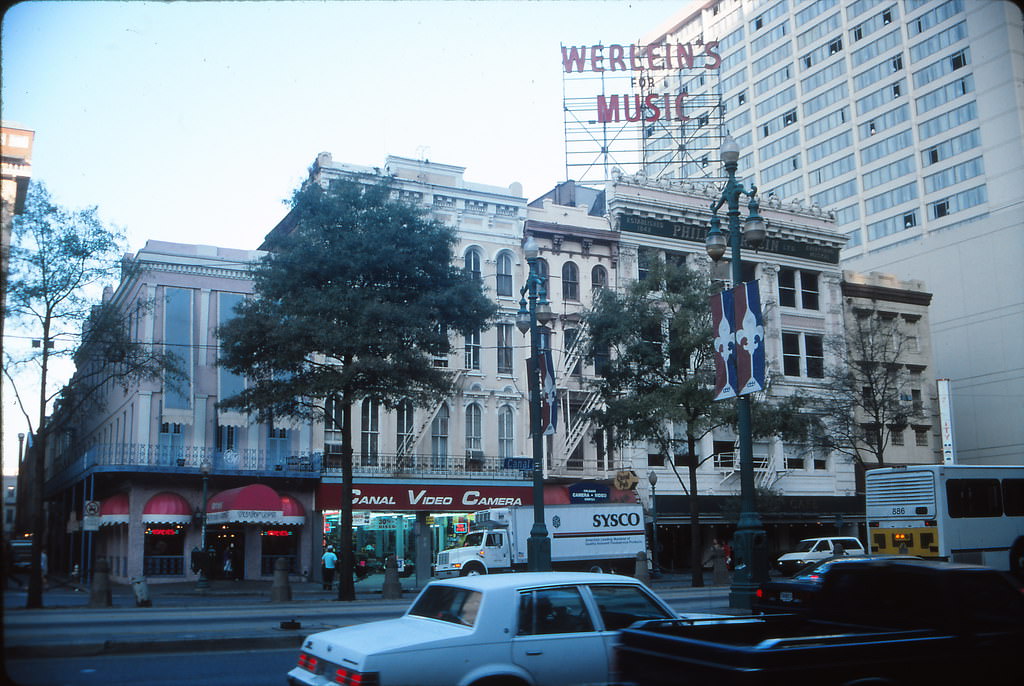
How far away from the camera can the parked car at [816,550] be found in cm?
3681

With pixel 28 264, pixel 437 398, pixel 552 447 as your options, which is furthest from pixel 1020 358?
pixel 28 264

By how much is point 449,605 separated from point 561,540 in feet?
84.5

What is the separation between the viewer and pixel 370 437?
39750 millimetres

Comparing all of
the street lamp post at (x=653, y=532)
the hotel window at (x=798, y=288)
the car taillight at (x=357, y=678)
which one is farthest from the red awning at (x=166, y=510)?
the hotel window at (x=798, y=288)

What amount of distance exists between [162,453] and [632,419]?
18.2 metres

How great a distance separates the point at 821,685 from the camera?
640 centimetres

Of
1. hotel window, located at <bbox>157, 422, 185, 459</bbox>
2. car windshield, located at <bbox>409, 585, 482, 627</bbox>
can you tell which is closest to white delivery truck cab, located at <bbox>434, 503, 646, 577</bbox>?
hotel window, located at <bbox>157, 422, 185, 459</bbox>

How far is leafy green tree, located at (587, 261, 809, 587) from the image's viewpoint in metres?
32.6

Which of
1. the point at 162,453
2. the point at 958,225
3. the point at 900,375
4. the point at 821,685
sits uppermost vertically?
the point at 958,225

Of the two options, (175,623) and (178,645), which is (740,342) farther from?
(175,623)

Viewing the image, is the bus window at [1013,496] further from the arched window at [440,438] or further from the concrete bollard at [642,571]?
the arched window at [440,438]

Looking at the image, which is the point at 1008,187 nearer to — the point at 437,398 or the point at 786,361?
the point at 786,361

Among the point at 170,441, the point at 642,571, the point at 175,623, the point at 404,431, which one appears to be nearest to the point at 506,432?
the point at 404,431

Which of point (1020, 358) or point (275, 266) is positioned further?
point (1020, 358)
